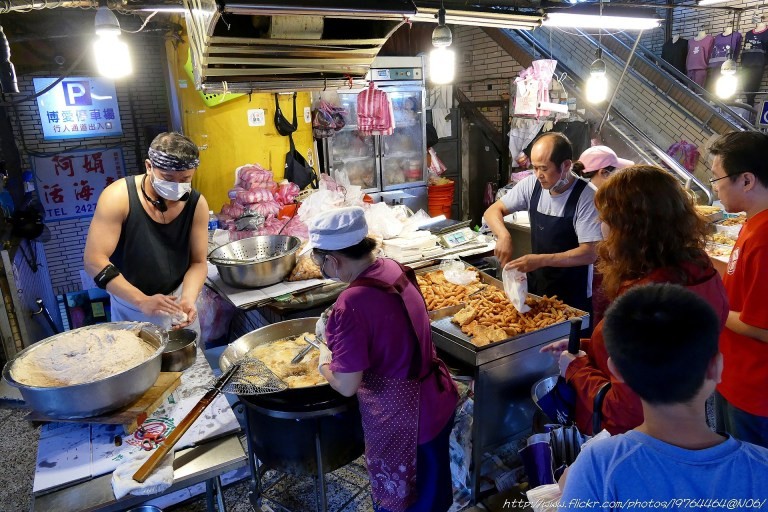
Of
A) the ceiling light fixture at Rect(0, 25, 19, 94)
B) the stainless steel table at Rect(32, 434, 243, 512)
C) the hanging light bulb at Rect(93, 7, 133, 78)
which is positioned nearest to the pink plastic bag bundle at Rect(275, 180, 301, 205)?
the ceiling light fixture at Rect(0, 25, 19, 94)

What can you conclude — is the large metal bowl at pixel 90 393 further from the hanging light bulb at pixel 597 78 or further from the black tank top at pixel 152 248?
the hanging light bulb at pixel 597 78

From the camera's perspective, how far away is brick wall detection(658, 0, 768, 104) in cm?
1009

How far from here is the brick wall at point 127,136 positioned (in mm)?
7980

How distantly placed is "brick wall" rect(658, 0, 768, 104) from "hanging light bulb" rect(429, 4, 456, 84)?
28.6ft

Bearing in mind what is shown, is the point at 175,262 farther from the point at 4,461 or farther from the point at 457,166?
→ the point at 457,166

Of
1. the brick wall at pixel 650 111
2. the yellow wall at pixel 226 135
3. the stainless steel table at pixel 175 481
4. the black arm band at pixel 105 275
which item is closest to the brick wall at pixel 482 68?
the brick wall at pixel 650 111

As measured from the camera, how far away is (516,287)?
3.07m

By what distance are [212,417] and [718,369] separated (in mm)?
1851

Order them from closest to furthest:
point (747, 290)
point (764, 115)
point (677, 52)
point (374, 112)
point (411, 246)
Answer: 1. point (747, 290)
2. point (411, 246)
3. point (374, 112)
4. point (764, 115)
5. point (677, 52)

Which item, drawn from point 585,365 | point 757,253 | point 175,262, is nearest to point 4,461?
point 175,262

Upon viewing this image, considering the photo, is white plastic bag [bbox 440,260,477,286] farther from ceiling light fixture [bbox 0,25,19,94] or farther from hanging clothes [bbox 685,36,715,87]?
hanging clothes [bbox 685,36,715,87]

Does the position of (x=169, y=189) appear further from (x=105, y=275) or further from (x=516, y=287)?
(x=516, y=287)

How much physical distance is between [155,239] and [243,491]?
1.82 m

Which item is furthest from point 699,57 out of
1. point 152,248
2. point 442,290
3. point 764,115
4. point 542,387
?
point 152,248
